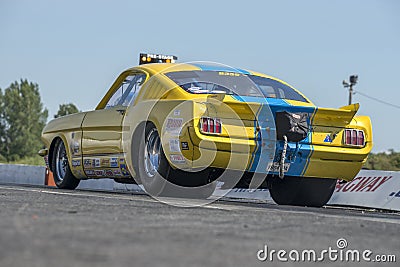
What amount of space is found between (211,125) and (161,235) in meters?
3.50

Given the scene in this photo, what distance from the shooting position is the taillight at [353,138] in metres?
8.47

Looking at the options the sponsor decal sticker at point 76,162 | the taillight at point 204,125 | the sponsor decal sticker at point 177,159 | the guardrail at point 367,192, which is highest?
the taillight at point 204,125

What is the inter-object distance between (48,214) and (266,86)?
4.40m

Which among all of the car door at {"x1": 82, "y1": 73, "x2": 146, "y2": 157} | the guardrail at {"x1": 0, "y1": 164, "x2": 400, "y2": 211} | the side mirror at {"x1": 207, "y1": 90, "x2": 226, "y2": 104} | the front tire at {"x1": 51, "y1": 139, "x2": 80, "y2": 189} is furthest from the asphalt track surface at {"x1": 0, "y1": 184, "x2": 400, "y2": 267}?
the guardrail at {"x1": 0, "y1": 164, "x2": 400, "y2": 211}

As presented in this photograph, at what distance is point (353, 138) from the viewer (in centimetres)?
851

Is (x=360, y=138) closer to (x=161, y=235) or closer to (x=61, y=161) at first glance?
(x=61, y=161)

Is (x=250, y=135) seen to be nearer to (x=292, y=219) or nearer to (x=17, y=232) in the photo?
(x=292, y=219)

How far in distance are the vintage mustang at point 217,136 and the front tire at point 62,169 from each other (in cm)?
57

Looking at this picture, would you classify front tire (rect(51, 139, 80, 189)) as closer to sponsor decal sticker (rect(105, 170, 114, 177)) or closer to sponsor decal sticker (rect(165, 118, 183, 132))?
sponsor decal sticker (rect(105, 170, 114, 177))

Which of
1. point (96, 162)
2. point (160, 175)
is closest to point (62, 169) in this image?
point (96, 162)

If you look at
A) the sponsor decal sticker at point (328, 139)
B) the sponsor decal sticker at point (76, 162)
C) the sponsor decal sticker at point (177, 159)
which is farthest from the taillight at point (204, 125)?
the sponsor decal sticker at point (76, 162)

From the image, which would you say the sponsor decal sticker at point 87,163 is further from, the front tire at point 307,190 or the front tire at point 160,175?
the front tire at point 307,190

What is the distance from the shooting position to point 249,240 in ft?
14.0

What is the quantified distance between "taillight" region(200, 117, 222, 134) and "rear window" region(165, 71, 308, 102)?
2.32 feet
